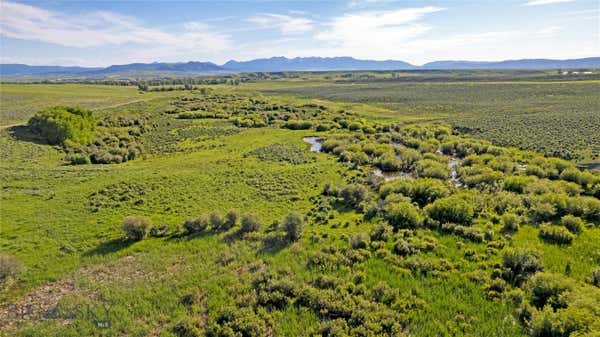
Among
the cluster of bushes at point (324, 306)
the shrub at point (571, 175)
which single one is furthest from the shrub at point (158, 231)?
the shrub at point (571, 175)

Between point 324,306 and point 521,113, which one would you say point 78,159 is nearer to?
point 324,306

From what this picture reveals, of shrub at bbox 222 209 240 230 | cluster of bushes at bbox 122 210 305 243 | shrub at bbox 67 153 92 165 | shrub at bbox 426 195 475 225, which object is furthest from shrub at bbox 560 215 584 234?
shrub at bbox 67 153 92 165

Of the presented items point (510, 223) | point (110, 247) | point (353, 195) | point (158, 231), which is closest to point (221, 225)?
point (158, 231)

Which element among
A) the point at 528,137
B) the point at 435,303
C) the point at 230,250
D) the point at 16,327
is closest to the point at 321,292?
the point at 435,303

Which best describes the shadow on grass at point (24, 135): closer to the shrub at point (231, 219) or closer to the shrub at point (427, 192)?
the shrub at point (231, 219)

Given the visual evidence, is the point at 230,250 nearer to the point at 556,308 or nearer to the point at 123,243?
the point at 123,243

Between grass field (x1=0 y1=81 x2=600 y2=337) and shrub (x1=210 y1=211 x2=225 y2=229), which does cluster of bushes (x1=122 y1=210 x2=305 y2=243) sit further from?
grass field (x1=0 y1=81 x2=600 y2=337)
